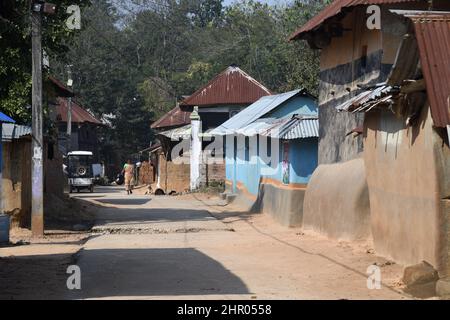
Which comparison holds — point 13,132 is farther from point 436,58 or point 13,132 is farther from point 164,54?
point 164,54

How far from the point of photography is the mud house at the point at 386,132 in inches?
442

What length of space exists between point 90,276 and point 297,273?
3.29 m

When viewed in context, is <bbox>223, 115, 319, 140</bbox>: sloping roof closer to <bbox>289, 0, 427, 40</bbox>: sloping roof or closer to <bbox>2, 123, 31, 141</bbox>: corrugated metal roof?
<bbox>289, 0, 427, 40</bbox>: sloping roof

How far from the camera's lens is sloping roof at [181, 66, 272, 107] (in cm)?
4603

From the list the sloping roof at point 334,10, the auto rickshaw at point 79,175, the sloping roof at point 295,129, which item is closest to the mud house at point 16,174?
the sloping roof at point 295,129

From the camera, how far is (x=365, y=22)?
18.6 metres

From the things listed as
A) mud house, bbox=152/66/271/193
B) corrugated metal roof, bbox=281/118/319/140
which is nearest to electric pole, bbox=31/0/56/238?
corrugated metal roof, bbox=281/118/319/140

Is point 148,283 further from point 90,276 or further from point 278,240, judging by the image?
point 278,240

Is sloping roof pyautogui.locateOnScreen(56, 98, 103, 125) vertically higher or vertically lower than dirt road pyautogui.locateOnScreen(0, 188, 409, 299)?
higher

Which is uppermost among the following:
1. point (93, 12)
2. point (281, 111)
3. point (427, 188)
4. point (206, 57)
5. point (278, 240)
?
point (93, 12)

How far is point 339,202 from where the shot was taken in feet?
59.6

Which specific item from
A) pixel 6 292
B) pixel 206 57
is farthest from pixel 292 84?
pixel 206 57

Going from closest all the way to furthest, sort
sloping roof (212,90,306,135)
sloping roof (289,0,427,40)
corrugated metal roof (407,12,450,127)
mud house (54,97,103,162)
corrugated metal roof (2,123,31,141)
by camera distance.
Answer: corrugated metal roof (407,12,450,127), sloping roof (289,0,427,40), corrugated metal roof (2,123,31,141), sloping roof (212,90,306,135), mud house (54,97,103,162)

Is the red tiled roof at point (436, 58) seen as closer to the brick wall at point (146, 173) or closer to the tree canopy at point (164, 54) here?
the tree canopy at point (164, 54)
